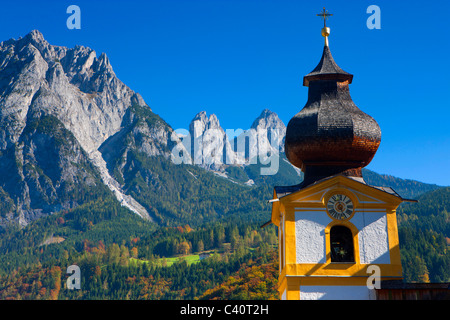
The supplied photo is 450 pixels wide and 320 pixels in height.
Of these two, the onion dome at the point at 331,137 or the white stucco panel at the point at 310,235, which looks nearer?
the white stucco panel at the point at 310,235

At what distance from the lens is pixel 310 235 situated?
3189 cm

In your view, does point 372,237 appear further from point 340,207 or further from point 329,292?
point 329,292

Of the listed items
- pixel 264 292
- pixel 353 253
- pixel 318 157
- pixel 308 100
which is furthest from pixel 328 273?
pixel 264 292

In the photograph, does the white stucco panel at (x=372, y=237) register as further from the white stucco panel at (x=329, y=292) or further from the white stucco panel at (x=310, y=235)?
the white stucco panel at (x=310, y=235)

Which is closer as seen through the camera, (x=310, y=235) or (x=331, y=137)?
(x=310, y=235)

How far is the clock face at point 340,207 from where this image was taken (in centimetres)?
3222

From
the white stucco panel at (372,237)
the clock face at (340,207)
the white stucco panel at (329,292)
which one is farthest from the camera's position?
the clock face at (340,207)

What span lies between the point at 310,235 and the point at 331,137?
4.88 meters

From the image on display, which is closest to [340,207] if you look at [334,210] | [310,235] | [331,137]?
[334,210]

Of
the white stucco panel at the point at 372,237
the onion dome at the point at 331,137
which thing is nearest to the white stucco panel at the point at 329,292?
the white stucco panel at the point at 372,237

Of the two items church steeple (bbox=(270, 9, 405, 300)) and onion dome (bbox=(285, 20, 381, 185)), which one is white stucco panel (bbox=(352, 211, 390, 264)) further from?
Result: onion dome (bbox=(285, 20, 381, 185))

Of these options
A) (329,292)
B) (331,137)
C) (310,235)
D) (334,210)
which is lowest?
(329,292)

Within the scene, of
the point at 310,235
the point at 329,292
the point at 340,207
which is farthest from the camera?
the point at 340,207
